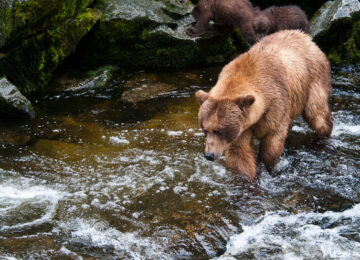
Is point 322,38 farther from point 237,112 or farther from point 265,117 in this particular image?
point 237,112

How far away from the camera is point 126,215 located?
4973 mm

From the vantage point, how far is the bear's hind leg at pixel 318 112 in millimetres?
6219

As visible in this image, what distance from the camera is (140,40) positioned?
925 centimetres

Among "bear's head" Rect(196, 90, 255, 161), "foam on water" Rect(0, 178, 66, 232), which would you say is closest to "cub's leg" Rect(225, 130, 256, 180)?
"bear's head" Rect(196, 90, 255, 161)

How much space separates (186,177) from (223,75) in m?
1.39

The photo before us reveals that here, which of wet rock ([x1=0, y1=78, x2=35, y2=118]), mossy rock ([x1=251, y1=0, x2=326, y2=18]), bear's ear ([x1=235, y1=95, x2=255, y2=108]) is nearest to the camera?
bear's ear ([x1=235, y1=95, x2=255, y2=108])

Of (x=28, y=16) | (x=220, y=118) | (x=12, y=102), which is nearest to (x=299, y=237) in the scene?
(x=220, y=118)

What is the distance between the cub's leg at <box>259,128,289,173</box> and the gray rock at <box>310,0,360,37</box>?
16.8 ft

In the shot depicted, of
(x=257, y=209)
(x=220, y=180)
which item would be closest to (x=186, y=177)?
(x=220, y=180)

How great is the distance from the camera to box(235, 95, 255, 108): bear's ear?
4680 millimetres

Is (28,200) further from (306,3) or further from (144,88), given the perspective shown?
(306,3)

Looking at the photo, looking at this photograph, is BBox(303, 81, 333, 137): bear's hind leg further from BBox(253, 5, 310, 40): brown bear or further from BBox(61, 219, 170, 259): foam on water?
BBox(253, 5, 310, 40): brown bear

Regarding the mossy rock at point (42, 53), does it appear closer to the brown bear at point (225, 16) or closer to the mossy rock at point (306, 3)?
the brown bear at point (225, 16)

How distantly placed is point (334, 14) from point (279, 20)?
1207 millimetres
